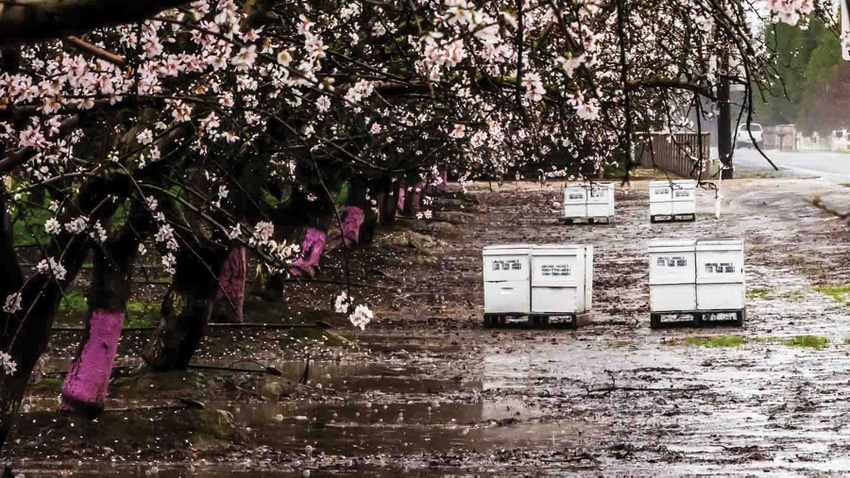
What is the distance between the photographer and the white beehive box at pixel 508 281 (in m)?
24.0

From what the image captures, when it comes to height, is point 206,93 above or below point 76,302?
above

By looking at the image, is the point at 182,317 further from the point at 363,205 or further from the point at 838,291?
the point at 363,205

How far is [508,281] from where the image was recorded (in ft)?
79.0

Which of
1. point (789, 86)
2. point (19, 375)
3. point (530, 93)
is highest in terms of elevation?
point (789, 86)

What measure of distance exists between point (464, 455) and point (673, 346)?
28.2ft

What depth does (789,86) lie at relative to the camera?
440ft

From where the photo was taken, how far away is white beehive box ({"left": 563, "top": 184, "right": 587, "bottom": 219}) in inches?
1886

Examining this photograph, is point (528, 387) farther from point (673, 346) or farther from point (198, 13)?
point (198, 13)

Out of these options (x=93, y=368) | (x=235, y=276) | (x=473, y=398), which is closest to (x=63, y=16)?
(x=93, y=368)

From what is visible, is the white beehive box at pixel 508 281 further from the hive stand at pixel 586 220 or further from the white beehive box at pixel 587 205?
the hive stand at pixel 586 220

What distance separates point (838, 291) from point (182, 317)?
46.2 ft

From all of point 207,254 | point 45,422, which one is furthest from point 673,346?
point 45,422

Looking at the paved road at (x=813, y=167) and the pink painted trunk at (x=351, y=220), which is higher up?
the paved road at (x=813, y=167)

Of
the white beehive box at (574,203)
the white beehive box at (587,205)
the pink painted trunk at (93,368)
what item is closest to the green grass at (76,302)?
the pink painted trunk at (93,368)
